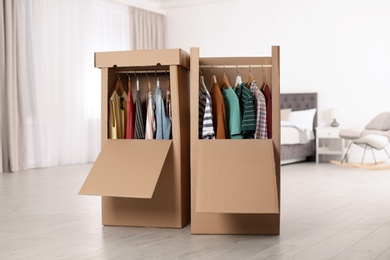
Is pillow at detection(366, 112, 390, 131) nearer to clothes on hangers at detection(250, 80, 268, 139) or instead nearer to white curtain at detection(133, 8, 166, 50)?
white curtain at detection(133, 8, 166, 50)

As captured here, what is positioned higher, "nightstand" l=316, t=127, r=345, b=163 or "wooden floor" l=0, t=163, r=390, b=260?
"nightstand" l=316, t=127, r=345, b=163

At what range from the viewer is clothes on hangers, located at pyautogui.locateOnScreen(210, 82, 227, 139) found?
3016 mm

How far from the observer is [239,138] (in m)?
3.02

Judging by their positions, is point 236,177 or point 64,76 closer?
point 236,177

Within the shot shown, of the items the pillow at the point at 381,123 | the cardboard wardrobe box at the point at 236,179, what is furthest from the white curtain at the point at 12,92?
the pillow at the point at 381,123

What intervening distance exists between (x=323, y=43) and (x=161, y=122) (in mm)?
5624

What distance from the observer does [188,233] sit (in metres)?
2.89

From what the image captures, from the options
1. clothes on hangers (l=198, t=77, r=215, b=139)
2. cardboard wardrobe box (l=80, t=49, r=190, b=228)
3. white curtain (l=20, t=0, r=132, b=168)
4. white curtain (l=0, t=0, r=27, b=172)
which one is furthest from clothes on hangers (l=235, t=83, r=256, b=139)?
white curtain (l=20, t=0, r=132, b=168)

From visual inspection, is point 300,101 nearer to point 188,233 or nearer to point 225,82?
point 225,82

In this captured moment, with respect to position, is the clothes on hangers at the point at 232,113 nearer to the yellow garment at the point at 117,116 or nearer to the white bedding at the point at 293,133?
the yellow garment at the point at 117,116

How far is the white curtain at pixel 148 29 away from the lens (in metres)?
8.90

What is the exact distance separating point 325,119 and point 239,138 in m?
5.46

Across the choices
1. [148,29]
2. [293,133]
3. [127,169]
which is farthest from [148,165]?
[148,29]

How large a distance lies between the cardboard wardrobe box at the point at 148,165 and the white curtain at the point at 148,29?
5909 mm
